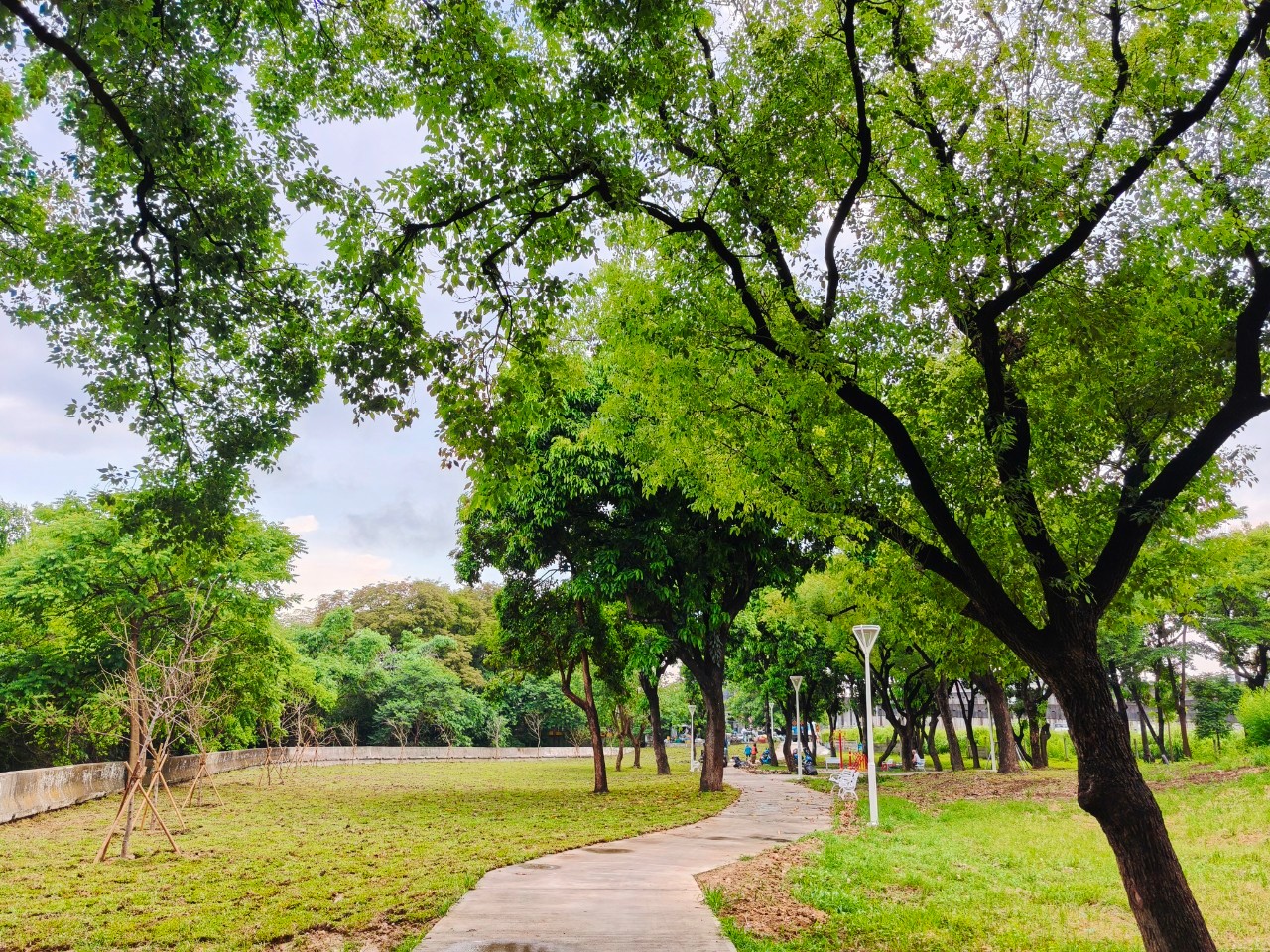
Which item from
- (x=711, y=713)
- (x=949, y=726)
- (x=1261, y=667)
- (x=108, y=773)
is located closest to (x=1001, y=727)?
(x=949, y=726)

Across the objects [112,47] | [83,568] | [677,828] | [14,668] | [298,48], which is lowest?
[677,828]

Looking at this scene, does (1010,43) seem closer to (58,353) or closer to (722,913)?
(722,913)

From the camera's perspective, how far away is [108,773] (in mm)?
20047

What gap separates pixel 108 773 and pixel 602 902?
60.2 feet

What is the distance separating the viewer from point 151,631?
20594 mm

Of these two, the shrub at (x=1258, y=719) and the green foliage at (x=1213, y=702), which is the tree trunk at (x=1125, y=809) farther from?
the green foliage at (x=1213, y=702)

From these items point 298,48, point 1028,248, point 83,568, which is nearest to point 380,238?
point 298,48

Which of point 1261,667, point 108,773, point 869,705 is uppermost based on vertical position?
point 1261,667

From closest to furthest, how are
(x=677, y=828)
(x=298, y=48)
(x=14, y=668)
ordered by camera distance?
(x=298, y=48) < (x=677, y=828) < (x=14, y=668)

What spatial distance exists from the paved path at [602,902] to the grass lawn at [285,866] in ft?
1.26

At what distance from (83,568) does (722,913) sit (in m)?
18.6

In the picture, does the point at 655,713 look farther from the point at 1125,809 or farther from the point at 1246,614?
the point at 1125,809

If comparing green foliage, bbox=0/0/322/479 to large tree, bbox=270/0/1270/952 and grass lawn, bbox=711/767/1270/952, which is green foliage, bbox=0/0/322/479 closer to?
large tree, bbox=270/0/1270/952

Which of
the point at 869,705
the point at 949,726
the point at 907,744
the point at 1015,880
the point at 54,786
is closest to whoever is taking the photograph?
the point at 1015,880
